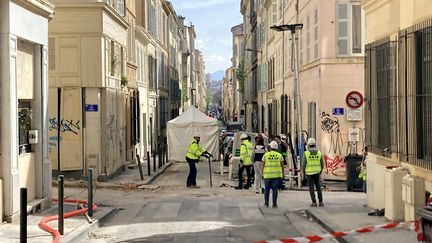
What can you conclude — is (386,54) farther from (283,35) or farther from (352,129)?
(283,35)

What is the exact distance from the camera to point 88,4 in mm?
21391

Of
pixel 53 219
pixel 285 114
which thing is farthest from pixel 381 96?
pixel 285 114

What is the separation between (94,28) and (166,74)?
109 feet

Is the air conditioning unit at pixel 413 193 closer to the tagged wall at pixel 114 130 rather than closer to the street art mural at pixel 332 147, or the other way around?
the street art mural at pixel 332 147

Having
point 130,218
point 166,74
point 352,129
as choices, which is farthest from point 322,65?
point 166,74

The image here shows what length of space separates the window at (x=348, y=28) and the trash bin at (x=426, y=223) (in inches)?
601

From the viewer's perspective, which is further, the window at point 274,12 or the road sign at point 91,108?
the window at point 274,12

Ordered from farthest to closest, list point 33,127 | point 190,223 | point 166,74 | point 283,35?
1. point 166,74
2. point 283,35
3. point 33,127
4. point 190,223

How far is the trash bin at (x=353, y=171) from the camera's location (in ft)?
65.1

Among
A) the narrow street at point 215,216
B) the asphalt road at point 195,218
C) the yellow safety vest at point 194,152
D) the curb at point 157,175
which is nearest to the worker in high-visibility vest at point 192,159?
the yellow safety vest at point 194,152

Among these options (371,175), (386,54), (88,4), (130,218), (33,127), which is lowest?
(130,218)

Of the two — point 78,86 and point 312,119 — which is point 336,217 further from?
point 312,119

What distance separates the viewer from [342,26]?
2270 cm

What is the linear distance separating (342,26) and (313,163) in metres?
8.94
